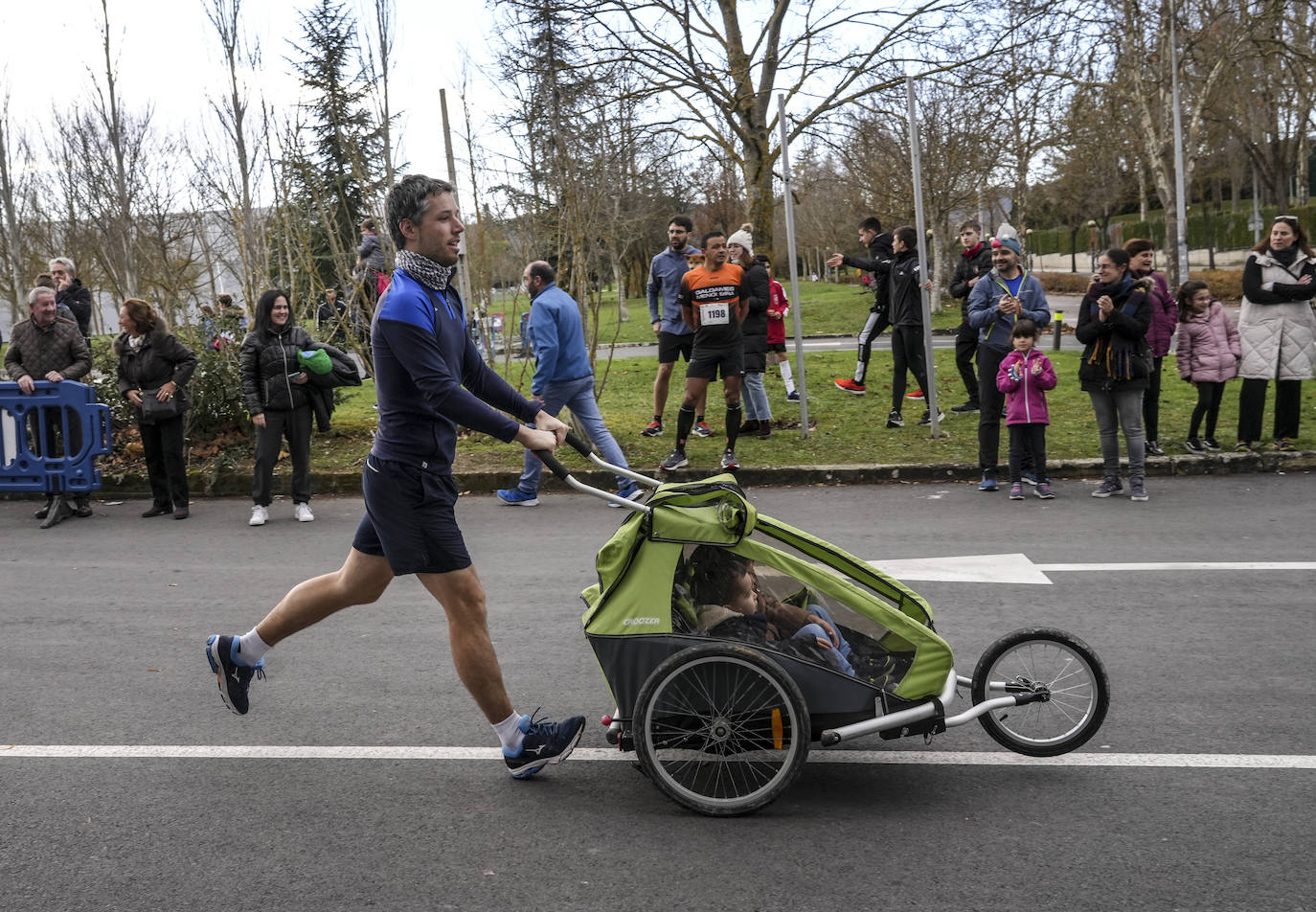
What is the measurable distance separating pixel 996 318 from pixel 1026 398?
132cm

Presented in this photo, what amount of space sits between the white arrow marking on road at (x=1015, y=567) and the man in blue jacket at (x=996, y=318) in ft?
8.41

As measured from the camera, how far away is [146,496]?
1156 cm

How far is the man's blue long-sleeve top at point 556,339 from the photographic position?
32.6 feet

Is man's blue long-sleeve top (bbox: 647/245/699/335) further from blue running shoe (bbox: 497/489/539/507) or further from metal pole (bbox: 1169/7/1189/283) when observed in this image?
metal pole (bbox: 1169/7/1189/283)

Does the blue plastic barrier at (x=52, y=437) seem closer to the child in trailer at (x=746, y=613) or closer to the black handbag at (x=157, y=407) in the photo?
the black handbag at (x=157, y=407)

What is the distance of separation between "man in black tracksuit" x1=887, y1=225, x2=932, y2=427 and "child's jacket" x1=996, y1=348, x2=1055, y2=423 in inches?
108

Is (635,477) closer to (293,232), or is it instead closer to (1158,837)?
(1158,837)

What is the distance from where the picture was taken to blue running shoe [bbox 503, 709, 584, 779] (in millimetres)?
4355

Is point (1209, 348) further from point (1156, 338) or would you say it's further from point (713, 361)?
point (713, 361)

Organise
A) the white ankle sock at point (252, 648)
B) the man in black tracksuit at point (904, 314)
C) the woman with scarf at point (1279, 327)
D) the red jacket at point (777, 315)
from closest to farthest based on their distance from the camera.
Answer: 1. the white ankle sock at point (252, 648)
2. the woman with scarf at point (1279, 327)
3. the man in black tracksuit at point (904, 314)
4. the red jacket at point (777, 315)

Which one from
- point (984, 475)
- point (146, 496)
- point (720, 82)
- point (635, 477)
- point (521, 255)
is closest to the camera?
point (635, 477)

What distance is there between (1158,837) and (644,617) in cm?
181

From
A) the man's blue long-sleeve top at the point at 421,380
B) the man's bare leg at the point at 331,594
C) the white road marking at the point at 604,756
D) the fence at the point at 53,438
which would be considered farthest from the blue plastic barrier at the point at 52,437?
the man's blue long-sleeve top at the point at 421,380

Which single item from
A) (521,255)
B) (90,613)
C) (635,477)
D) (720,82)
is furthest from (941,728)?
(720,82)
